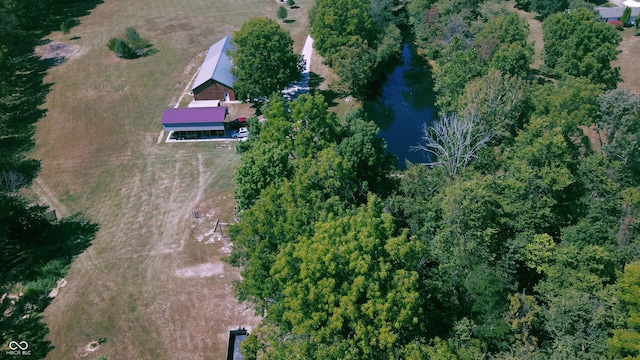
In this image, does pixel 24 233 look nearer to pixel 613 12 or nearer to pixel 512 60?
pixel 512 60

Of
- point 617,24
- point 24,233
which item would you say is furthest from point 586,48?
point 24,233

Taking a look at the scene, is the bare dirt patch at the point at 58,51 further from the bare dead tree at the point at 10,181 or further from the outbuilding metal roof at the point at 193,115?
the bare dead tree at the point at 10,181

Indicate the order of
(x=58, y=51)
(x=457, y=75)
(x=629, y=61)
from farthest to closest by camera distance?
(x=58, y=51) → (x=629, y=61) → (x=457, y=75)

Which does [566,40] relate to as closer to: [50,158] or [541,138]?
[541,138]

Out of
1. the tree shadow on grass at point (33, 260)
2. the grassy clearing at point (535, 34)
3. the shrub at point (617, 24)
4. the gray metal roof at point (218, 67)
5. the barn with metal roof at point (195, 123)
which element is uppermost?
the shrub at point (617, 24)

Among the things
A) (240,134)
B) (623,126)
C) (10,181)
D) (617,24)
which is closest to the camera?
(623,126)

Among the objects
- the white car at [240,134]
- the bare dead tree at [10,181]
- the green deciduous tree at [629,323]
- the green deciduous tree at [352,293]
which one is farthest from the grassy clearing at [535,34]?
the bare dead tree at [10,181]

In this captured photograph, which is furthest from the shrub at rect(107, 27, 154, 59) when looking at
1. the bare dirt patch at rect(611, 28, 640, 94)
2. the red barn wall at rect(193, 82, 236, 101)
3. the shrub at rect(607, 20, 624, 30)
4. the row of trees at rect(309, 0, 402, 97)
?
the shrub at rect(607, 20, 624, 30)
